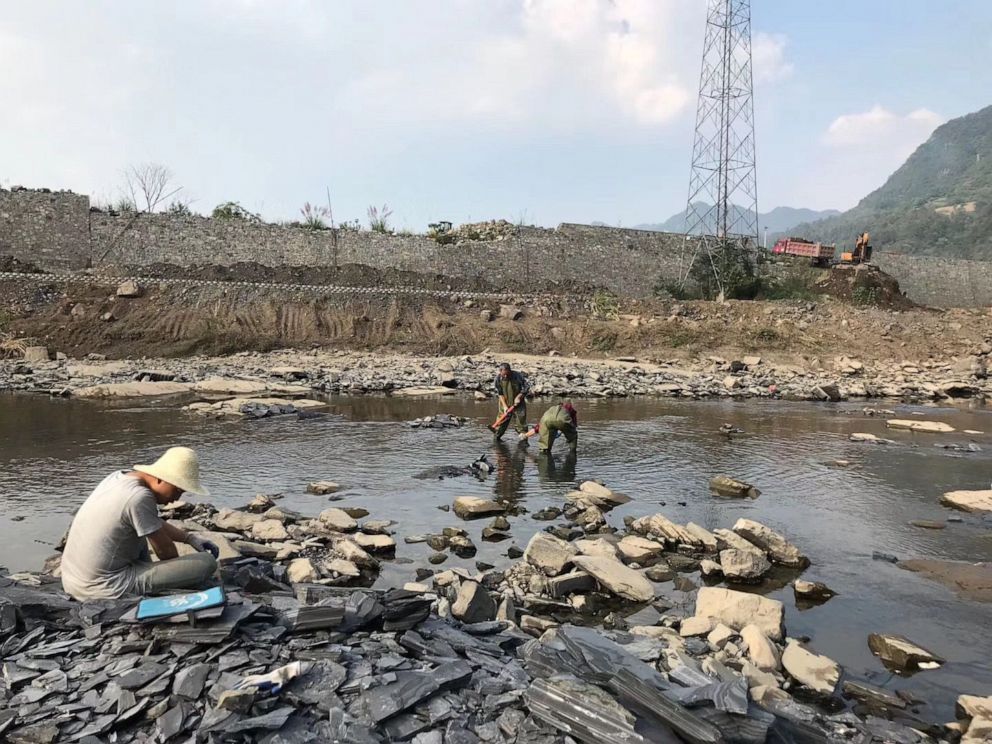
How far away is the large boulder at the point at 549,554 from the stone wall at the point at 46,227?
27.8m

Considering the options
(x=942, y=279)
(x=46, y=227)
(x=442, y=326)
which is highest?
(x=46, y=227)

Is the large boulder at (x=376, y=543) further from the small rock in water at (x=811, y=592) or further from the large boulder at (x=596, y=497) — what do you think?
the small rock in water at (x=811, y=592)

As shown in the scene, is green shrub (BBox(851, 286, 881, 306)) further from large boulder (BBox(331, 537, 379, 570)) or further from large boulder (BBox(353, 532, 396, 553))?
large boulder (BBox(331, 537, 379, 570))

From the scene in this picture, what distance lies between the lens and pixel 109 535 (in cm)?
424

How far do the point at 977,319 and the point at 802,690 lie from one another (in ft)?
105

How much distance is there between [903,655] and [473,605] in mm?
2988

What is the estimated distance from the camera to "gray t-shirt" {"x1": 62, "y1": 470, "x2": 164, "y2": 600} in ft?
13.9

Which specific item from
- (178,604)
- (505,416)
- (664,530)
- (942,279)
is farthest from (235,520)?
(942,279)

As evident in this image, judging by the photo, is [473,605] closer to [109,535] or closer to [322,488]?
[109,535]

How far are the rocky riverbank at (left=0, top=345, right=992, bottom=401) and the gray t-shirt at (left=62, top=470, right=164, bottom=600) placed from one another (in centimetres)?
1317

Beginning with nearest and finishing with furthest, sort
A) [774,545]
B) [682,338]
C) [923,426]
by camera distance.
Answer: [774,545] < [923,426] < [682,338]

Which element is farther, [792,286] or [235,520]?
[792,286]

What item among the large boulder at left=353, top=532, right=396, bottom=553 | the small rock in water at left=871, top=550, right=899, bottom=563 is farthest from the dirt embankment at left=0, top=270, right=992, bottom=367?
the small rock in water at left=871, top=550, right=899, bottom=563

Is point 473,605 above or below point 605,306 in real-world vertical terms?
below
